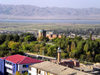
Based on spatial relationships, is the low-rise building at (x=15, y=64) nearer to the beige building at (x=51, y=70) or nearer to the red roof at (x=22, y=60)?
the red roof at (x=22, y=60)

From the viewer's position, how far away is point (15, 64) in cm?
2092

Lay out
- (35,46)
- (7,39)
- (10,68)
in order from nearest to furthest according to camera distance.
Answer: (10,68) < (35,46) < (7,39)

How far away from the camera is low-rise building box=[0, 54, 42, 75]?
20.8 meters

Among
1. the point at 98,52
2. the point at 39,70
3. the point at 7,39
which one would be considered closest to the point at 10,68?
the point at 39,70

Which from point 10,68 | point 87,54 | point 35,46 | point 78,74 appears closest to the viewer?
point 78,74

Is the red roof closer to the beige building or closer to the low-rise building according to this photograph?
the low-rise building

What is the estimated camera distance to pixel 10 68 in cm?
2189

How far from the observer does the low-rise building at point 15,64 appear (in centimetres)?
2083

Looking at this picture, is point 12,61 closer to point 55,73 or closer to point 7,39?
point 55,73

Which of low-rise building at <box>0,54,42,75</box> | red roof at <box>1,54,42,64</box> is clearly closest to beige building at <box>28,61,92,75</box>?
low-rise building at <box>0,54,42,75</box>

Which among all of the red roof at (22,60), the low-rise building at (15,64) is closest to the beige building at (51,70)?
the low-rise building at (15,64)

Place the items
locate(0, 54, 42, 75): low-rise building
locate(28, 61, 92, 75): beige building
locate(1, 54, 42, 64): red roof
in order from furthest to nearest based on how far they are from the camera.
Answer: locate(1, 54, 42, 64): red roof, locate(0, 54, 42, 75): low-rise building, locate(28, 61, 92, 75): beige building

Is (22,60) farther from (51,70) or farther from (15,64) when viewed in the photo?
(51,70)

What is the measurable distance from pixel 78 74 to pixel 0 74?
12008 millimetres
